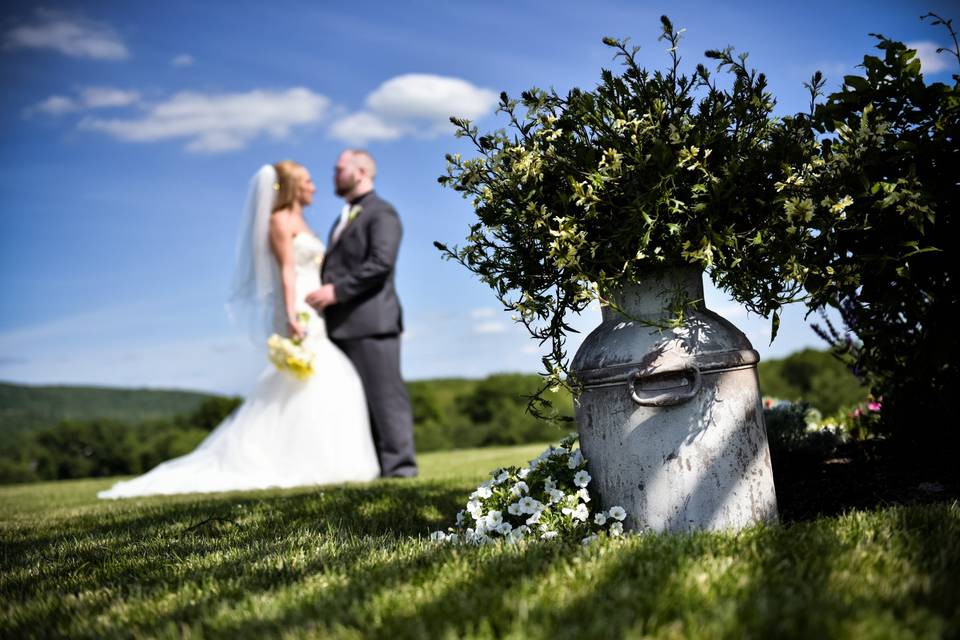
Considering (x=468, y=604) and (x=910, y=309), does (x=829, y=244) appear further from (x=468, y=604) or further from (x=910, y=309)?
(x=468, y=604)

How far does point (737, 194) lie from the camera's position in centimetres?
298

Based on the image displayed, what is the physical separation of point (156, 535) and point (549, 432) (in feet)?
52.8

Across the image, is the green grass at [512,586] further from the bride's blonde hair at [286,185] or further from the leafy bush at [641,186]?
the bride's blonde hair at [286,185]

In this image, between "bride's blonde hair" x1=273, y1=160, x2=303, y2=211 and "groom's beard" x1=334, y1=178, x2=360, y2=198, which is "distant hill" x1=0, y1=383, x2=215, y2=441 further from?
"groom's beard" x1=334, y1=178, x2=360, y2=198

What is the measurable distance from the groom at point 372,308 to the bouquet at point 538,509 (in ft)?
16.7

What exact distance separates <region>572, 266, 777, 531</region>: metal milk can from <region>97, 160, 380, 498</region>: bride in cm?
557

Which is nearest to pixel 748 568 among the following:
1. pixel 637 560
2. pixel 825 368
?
pixel 637 560

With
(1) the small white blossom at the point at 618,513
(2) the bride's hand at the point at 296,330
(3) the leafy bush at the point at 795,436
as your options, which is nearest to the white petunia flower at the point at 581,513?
(1) the small white blossom at the point at 618,513

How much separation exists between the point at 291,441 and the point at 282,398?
57 centimetres

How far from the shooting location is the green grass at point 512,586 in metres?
1.82

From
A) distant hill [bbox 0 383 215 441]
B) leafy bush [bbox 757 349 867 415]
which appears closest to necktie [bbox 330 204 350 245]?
leafy bush [bbox 757 349 867 415]

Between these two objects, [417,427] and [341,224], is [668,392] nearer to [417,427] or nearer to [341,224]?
[341,224]

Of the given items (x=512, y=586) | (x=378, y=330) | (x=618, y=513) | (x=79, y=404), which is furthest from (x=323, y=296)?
(x=79, y=404)

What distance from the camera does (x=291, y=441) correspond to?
26.7ft
